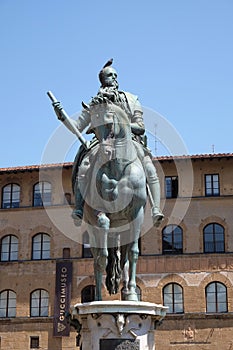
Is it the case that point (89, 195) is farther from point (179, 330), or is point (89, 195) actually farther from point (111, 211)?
point (179, 330)

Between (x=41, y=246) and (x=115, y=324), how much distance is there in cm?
3491

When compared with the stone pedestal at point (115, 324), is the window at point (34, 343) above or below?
above

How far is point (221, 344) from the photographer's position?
40.5 metres

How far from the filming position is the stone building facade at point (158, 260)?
1623 inches

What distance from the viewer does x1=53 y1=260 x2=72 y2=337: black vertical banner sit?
42094 mm

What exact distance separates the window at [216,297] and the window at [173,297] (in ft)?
5.10

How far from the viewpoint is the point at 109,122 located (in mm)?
10445

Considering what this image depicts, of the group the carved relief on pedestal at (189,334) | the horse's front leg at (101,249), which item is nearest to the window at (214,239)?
the carved relief on pedestal at (189,334)

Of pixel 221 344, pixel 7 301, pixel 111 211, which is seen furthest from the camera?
pixel 7 301

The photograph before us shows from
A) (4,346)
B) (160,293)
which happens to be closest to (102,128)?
(160,293)

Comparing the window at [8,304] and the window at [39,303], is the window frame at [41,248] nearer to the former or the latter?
the window at [39,303]

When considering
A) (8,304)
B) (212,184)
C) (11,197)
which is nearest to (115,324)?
(212,184)

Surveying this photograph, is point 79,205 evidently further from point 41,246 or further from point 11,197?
point 11,197

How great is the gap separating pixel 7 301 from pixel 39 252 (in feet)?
11.4
